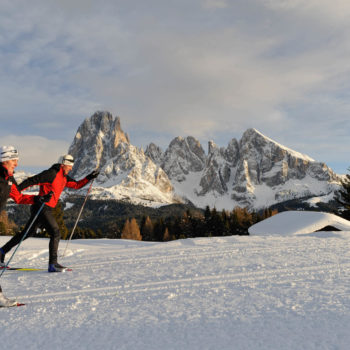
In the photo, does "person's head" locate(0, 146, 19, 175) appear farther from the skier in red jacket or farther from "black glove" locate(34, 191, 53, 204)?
"black glove" locate(34, 191, 53, 204)

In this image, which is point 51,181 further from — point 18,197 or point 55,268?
point 55,268

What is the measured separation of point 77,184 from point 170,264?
3.31m

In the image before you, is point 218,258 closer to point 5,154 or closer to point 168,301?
point 168,301

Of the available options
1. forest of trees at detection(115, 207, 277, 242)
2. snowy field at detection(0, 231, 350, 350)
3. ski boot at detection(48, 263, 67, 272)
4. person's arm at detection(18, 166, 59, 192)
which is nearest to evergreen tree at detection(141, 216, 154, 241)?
forest of trees at detection(115, 207, 277, 242)

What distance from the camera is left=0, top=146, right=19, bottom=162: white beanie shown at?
192 inches

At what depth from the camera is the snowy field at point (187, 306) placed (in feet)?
9.46

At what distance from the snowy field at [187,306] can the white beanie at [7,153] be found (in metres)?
2.25

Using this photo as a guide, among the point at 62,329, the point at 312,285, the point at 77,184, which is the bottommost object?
the point at 62,329

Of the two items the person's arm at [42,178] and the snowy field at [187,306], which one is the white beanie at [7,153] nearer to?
the person's arm at [42,178]

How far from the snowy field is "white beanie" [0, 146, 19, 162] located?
7.38 feet

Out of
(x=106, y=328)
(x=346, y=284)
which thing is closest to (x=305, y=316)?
(x=346, y=284)

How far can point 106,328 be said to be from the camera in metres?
3.22

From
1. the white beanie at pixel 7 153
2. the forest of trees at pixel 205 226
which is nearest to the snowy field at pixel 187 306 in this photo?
the white beanie at pixel 7 153

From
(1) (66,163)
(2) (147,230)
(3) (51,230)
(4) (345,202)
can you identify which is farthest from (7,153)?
(2) (147,230)
